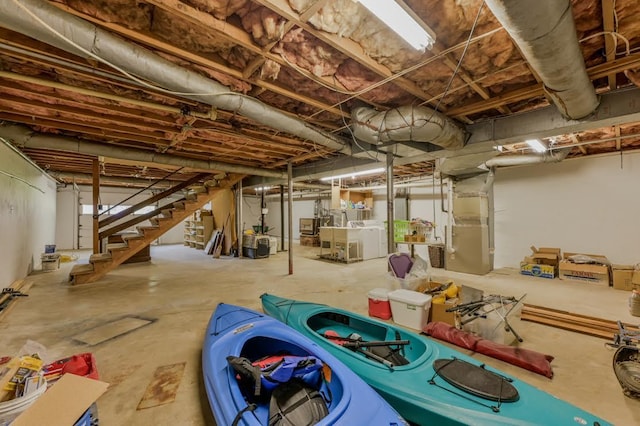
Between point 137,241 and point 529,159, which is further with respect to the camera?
point 137,241

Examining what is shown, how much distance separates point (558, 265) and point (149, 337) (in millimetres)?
7086

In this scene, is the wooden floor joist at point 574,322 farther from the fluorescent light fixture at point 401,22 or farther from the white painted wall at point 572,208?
the white painted wall at point 572,208

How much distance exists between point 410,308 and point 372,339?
0.78 meters

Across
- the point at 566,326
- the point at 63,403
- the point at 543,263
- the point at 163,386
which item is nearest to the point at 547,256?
the point at 543,263

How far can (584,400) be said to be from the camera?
1.85 meters

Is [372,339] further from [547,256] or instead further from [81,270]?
[81,270]

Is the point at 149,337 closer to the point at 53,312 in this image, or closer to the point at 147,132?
the point at 53,312

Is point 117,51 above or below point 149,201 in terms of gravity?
above

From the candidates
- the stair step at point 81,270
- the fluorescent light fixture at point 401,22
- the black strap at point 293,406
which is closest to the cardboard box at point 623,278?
the fluorescent light fixture at point 401,22

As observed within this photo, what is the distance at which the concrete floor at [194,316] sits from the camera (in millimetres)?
1887

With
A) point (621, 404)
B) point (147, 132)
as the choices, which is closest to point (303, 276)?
point (147, 132)

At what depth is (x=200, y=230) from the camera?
412 inches

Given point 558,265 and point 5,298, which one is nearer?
point 5,298

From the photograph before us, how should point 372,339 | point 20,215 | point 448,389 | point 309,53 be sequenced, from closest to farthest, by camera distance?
point 448,389
point 309,53
point 372,339
point 20,215
